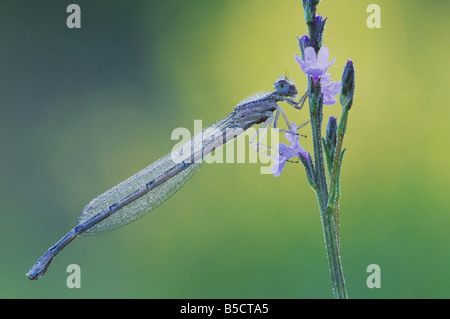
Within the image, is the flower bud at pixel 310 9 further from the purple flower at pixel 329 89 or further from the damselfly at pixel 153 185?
the damselfly at pixel 153 185

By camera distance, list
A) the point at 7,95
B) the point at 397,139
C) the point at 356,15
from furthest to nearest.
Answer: the point at 7,95
the point at 356,15
the point at 397,139

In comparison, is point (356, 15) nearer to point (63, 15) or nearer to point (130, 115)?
point (130, 115)

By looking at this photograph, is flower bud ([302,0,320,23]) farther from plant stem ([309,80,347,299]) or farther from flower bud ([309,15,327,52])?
plant stem ([309,80,347,299])

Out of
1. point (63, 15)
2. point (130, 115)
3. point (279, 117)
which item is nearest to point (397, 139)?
point (279, 117)

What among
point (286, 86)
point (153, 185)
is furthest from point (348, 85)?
point (153, 185)

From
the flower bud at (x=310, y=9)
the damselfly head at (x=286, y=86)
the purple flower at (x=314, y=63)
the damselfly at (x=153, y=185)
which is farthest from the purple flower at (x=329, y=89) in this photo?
the damselfly at (x=153, y=185)
